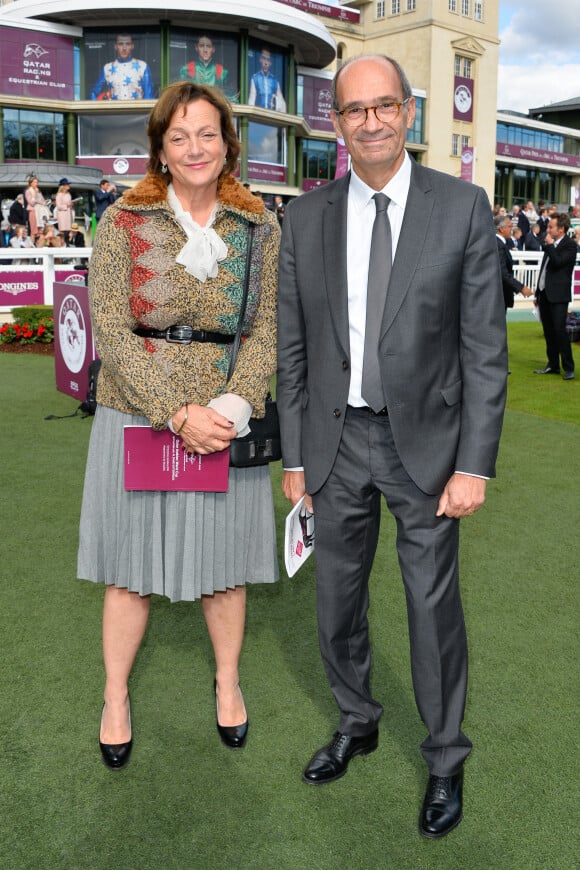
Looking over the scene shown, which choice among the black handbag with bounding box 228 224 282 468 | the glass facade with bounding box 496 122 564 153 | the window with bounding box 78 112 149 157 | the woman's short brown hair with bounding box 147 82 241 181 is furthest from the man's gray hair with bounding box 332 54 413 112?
the glass facade with bounding box 496 122 564 153

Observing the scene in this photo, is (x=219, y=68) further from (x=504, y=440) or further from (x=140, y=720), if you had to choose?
(x=140, y=720)

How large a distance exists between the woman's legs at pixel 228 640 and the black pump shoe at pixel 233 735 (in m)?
0.01

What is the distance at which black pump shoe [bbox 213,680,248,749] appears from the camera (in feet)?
9.39

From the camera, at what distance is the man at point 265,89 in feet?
141

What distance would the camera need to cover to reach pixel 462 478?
235cm

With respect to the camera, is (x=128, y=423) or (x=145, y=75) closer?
(x=128, y=423)

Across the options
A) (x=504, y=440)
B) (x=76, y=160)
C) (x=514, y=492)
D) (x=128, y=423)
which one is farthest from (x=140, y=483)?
(x=76, y=160)

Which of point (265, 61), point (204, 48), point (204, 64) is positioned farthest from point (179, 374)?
point (265, 61)

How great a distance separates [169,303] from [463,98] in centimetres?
6474

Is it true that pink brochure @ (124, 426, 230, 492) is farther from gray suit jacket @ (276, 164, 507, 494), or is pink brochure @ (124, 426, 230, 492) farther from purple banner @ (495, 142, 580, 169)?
purple banner @ (495, 142, 580, 169)

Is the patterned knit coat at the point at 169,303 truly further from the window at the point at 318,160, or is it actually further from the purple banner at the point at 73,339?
the window at the point at 318,160

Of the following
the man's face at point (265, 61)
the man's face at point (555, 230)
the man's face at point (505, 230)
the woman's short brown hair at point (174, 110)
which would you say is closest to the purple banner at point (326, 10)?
the man's face at point (265, 61)

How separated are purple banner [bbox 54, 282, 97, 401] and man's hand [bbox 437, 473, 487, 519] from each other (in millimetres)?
6213

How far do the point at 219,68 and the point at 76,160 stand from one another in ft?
27.8
